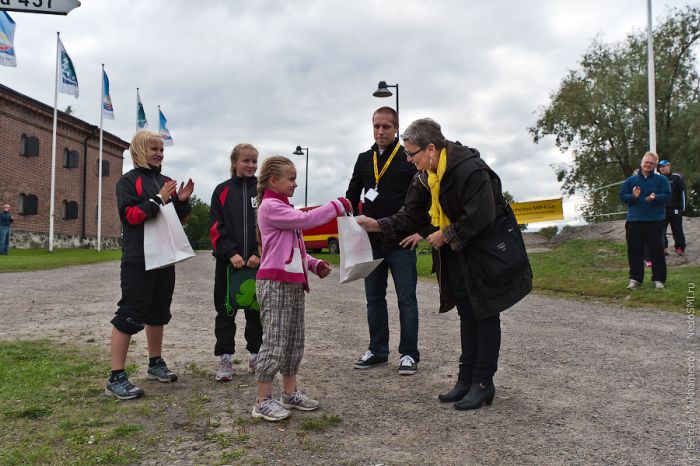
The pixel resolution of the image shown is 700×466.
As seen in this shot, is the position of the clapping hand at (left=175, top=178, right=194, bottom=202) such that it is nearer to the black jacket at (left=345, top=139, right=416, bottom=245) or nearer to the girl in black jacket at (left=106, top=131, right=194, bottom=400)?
the girl in black jacket at (left=106, top=131, right=194, bottom=400)

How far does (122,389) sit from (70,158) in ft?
133

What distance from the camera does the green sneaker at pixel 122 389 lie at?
4.04 metres

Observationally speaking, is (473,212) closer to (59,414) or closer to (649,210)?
(59,414)

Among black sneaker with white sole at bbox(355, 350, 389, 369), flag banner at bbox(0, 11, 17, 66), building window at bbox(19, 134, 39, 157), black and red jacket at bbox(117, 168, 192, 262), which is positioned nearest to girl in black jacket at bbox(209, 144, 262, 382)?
black and red jacket at bbox(117, 168, 192, 262)

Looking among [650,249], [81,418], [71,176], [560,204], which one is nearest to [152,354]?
[81,418]

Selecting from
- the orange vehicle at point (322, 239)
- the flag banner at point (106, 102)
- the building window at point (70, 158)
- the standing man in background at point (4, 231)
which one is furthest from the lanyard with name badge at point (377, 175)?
the building window at point (70, 158)

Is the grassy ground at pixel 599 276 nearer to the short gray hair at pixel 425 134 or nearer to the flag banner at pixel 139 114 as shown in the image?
the short gray hair at pixel 425 134

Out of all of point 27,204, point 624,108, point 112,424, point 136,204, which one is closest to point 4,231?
point 27,204

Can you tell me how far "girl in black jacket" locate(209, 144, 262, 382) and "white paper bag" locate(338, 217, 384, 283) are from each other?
834 mm

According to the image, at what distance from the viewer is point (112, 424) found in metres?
3.51

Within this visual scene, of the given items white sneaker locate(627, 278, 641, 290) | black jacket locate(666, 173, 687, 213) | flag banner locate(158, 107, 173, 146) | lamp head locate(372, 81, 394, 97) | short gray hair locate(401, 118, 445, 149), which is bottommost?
white sneaker locate(627, 278, 641, 290)

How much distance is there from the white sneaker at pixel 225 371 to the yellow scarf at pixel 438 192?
205 centimetres

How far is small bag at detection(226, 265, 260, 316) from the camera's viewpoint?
14.5 ft

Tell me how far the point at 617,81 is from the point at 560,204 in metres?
21.6
